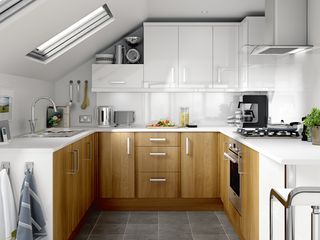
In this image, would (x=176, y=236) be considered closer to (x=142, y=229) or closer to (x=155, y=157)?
(x=142, y=229)

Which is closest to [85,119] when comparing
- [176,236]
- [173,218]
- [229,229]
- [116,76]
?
[116,76]

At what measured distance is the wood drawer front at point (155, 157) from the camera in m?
5.13

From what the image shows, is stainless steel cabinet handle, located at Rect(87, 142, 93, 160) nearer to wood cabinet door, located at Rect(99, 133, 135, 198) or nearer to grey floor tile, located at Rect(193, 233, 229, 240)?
wood cabinet door, located at Rect(99, 133, 135, 198)

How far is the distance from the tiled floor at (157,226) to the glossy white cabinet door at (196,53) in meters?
1.57

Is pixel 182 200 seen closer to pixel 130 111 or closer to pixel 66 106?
pixel 130 111

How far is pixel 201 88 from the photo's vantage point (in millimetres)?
5449

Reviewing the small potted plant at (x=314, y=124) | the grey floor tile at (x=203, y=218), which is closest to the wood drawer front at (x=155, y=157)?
the grey floor tile at (x=203, y=218)

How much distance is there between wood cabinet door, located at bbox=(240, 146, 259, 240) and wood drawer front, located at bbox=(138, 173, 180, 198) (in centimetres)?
157

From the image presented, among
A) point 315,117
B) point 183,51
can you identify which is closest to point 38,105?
point 183,51

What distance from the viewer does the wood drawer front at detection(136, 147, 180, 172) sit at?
513cm

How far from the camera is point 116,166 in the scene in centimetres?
514

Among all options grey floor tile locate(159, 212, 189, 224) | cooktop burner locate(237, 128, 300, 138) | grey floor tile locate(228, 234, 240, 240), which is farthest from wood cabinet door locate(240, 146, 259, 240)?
grey floor tile locate(159, 212, 189, 224)

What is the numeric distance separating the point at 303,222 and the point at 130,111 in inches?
129

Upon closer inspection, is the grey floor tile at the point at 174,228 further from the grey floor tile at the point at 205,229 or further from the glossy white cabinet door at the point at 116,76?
the glossy white cabinet door at the point at 116,76
